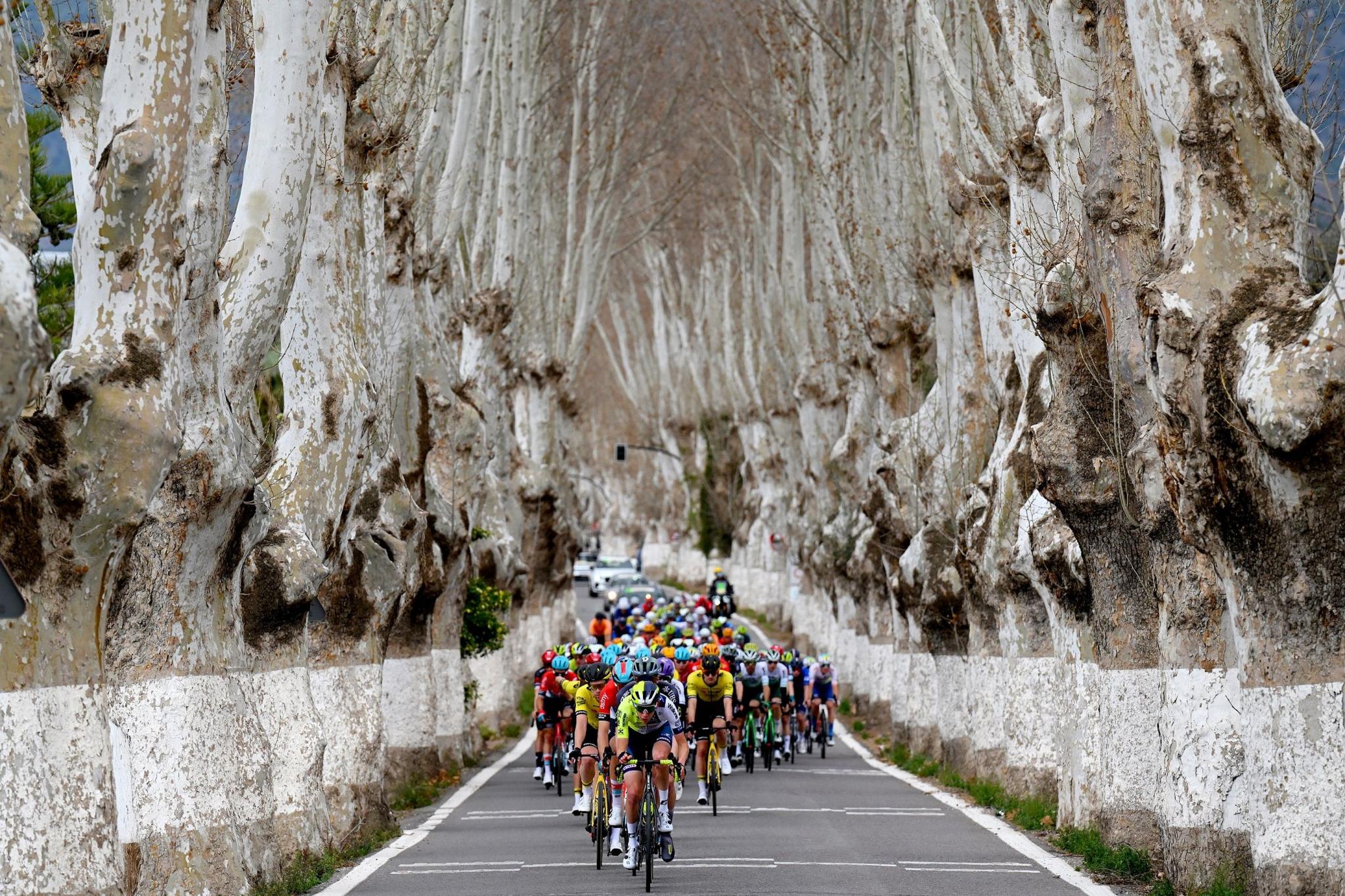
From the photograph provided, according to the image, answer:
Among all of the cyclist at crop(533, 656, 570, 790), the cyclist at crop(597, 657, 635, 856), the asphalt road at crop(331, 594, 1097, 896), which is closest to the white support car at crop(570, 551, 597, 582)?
the cyclist at crop(533, 656, 570, 790)

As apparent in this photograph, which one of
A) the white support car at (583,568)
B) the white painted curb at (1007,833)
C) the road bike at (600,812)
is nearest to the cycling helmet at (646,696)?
the road bike at (600,812)

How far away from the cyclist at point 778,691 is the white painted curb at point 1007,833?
4.57 ft

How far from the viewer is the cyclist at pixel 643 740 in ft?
49.3

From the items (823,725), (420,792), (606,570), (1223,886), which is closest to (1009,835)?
(1223,886)

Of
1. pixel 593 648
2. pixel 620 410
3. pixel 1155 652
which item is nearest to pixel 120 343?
pixel 1155 652

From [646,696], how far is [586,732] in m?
1.54

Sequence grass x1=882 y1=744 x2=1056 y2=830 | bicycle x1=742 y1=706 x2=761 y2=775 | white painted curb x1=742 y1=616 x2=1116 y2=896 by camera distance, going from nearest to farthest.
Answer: white painted curb x1=742 y1=616 x2=1116 y2=896 < grass x1=882 y1=744 x2=1056 y2=830 < bicycle x1=742 y1=706 x2=761 y2=775

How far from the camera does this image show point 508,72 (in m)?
32.2

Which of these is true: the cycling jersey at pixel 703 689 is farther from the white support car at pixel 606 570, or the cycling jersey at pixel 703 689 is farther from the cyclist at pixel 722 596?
the white support car at pixel 606 570

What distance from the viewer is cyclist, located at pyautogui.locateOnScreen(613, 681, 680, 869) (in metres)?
15.0

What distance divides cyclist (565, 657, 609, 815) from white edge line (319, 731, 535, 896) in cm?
155

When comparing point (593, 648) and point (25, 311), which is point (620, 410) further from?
point (25, 311)

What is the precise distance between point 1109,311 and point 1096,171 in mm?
1010

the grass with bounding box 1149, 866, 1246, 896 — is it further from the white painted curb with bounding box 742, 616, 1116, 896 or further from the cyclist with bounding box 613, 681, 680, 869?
the cyclist with bounding box 613, 681, 680, 869
